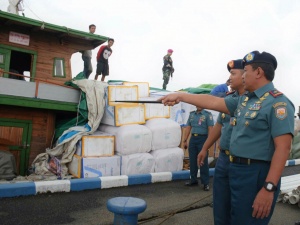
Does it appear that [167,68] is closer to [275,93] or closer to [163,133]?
[163,133]

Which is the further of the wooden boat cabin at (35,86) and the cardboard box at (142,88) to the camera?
the cardboard box at (142,88)

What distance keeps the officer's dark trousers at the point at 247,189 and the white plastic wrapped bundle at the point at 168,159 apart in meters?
5.70

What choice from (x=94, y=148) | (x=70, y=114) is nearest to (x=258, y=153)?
(x=94, y=148)

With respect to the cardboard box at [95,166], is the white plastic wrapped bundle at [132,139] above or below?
above

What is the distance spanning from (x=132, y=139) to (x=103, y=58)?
5.50 metres

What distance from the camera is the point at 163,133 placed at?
27.2 feet

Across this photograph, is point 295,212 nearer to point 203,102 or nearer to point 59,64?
point 203,102

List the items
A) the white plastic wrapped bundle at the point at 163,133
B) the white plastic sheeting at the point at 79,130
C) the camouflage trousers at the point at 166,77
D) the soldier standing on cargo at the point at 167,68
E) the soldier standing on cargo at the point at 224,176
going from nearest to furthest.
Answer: the soldier standing on cargo at the point at 224,176
the white plastic sheeting at the point at 79,130
the white plastic wrapped bundle at the point at 163,133
the soldier standing on cargo at the point at 167,68
the camouflage trousers at the point at 166,77

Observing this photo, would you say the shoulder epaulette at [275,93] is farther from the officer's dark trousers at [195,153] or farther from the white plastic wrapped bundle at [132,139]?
the white plastic wrapped bundle at [132,139]

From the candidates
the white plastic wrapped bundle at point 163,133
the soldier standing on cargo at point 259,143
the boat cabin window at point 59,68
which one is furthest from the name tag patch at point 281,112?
the boat cabin window at point 59,68

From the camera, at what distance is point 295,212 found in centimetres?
510

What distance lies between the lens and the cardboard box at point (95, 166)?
725 cm

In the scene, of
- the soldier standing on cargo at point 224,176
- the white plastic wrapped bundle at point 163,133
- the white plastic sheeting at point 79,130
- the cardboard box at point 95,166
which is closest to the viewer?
the soldier standing on cargo at point 224,176

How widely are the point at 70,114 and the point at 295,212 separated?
790 cm
